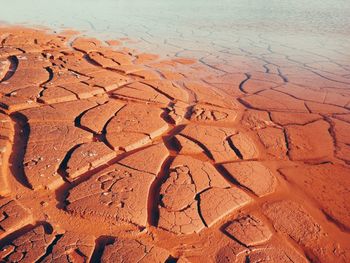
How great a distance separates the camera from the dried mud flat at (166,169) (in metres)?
1.61

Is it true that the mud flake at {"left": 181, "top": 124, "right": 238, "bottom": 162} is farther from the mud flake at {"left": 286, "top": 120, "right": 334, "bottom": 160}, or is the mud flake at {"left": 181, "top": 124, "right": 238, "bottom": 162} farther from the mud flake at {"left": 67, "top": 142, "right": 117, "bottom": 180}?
the mud flake at {"left": 67, "top": 142, "right": 117, "bottom": 180}

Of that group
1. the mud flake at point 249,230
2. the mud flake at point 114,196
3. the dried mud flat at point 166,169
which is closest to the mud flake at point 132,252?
the dried mud flat at point 166,169

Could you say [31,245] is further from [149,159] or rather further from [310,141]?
[310,141]

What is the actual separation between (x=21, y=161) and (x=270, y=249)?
1882mm

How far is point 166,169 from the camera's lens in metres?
2.21

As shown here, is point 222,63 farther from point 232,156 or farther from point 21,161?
point 21,161

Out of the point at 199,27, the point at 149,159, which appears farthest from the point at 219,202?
the point at 199,27

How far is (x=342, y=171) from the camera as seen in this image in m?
2.38

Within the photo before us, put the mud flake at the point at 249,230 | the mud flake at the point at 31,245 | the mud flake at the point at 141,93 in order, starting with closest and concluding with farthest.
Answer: the mud flake at the point at 31,245 < the mud flake at the point at 249,230 < the mud flake at the point at 141,93

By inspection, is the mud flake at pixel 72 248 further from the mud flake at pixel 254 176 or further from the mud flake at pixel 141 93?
the mud flake at pixel 141 93

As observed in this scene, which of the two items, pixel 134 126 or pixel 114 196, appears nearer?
pixel 114 196

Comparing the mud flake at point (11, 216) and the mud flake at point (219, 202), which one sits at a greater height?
the mud flake at point (11, 216)

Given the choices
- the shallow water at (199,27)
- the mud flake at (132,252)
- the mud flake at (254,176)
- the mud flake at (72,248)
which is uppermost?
the mud flake at (72,248)

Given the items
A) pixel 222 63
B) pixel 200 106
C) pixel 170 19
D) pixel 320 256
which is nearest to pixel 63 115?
pixel 200 106
